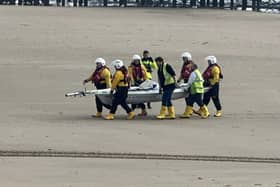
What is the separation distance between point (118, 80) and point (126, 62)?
888cm

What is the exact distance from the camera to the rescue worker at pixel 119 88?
1877cm

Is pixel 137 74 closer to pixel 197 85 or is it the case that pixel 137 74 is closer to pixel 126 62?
pixel 197 85

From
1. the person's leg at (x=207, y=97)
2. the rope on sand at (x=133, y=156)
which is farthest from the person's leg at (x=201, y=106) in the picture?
the rope on sand at (x=133, y=156)

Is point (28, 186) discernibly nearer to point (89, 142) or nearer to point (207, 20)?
point (89, 142)

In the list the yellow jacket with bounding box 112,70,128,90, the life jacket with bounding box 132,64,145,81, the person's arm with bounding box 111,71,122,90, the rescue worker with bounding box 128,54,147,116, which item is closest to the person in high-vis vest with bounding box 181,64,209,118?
the rescue worker with bounding box 128,54,147,116

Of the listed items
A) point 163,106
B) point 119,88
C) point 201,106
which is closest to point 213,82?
point 201,106

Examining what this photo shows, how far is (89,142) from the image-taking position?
1516cm

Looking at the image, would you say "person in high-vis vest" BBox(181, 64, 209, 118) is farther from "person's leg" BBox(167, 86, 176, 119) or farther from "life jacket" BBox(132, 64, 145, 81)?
"life jacket" BBox(132, 64, 145, 81)

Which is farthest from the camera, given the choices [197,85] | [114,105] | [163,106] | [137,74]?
[137,74]

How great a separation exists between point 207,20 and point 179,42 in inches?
422

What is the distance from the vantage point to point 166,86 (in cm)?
1922

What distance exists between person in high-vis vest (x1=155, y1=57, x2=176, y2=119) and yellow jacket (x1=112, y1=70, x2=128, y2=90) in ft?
2.64

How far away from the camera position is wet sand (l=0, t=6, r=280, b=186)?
15.5 m

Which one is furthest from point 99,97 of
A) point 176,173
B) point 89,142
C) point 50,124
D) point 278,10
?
point 278,10
